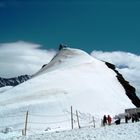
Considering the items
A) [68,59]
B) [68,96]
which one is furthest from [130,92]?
[68,96]

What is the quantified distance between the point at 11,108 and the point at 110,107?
15868mm

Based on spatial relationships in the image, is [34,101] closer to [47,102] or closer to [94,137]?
[47,102]

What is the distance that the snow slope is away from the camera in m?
55.5

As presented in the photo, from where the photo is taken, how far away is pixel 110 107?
64188 millimetres

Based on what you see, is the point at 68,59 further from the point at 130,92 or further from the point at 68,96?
Answer: the point at 68,96

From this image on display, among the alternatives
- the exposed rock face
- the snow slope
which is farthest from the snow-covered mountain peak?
the exposed rock face

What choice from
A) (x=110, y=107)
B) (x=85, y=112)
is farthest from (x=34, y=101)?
(x=110, y=107)

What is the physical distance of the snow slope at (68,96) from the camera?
5547 centimetres

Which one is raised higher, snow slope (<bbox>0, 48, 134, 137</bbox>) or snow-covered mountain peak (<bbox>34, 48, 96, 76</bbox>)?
snow-covered mountain peak (<bbox>34, 48, 96, 76</bbox>)

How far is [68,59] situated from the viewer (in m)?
95.5

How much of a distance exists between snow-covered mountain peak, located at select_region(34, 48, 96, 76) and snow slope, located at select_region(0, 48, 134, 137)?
224 mm

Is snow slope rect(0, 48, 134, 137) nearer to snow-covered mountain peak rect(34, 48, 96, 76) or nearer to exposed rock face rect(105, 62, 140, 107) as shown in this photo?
snow-covered mountain peak rect(34, 48, 96, 76)

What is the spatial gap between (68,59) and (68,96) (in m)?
32.2

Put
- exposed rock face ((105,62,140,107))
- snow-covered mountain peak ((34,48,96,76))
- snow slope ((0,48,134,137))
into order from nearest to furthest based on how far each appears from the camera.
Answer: snow slope ((0,48,134,137))
exposed rock face ((105,62,140,107))
snow-covered mountain peak ((34,48,96,76))
